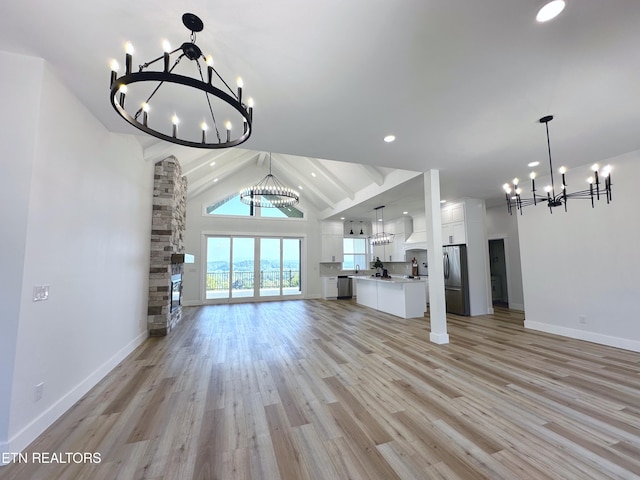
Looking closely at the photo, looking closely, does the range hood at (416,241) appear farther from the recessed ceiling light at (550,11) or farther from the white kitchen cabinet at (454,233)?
the recessed ceiling light at (550,11)

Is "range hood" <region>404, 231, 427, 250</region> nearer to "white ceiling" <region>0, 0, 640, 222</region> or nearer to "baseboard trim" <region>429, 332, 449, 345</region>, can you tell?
"baseboard trim" <region>429, 332, 449, 345</region>

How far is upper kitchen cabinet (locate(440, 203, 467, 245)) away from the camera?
22.2ft

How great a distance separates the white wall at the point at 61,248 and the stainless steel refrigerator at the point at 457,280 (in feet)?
21.8

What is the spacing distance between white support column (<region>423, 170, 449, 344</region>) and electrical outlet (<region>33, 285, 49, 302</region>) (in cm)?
458

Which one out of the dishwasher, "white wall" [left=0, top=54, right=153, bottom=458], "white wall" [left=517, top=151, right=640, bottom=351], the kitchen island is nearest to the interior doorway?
"white wall" [left=517, top=151, right=640, bottom=351]

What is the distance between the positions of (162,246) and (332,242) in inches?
241

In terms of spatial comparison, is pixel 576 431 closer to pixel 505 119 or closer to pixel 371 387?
pixel 371 387

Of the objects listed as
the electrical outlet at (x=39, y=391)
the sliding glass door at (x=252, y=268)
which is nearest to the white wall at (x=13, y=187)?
the electrical outlet at (x=39, y=391)

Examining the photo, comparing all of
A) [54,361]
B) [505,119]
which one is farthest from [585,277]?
[54,361]

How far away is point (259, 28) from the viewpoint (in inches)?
70.2

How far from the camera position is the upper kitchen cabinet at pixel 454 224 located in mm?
6762

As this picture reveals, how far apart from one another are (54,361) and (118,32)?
2618 mm

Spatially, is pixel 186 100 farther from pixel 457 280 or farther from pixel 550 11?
pixel 457 280

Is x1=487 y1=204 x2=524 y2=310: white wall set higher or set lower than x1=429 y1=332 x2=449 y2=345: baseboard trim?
higher
